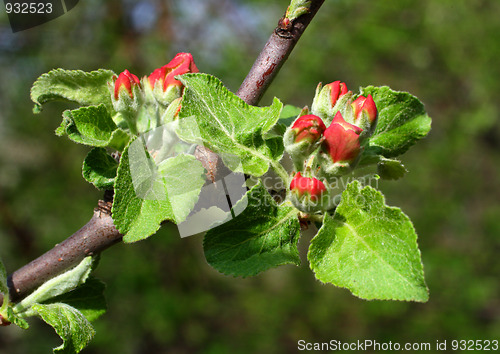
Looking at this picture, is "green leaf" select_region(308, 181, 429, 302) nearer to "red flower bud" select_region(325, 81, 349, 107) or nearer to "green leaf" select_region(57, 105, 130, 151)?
"red flower bud" select_region(325, 81, 349, 107)

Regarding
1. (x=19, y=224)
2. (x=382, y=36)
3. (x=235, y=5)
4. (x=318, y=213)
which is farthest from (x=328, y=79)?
(x=318, y=213)

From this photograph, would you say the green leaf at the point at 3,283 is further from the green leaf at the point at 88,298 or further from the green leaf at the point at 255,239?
the green leaf at the point at 255,239

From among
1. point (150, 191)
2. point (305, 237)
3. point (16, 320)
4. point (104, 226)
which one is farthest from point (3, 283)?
point (305, 237)

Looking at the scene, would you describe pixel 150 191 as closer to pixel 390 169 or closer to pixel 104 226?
pixel 104 226

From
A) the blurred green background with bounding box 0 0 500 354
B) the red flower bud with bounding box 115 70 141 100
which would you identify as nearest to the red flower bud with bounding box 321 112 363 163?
the red flower bud with bounding box 115 70 141 100

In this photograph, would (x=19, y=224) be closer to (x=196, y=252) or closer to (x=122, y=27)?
(x=196, y=252)

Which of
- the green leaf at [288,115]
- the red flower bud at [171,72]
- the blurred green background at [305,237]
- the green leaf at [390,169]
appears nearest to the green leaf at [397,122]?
the green leaf at [390,169]

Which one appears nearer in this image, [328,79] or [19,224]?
[19,224]
